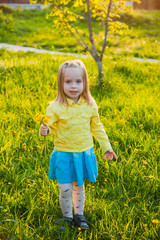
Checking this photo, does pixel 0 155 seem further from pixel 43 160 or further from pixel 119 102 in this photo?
pixel 119 102

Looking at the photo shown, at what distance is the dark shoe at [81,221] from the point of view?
7.18 feet

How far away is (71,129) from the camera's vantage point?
2109 millimetres

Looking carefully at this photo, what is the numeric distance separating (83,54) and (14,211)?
634 cm

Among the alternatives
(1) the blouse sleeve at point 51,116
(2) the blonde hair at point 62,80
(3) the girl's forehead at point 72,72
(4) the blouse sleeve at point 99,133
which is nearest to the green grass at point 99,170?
(4) the blouse sleeve at point 99,133

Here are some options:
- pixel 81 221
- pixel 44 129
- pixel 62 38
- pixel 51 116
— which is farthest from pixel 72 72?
pixel 62 38

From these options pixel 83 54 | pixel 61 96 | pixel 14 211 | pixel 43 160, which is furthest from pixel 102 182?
pixel 83 54

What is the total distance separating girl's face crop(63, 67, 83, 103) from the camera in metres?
2.04

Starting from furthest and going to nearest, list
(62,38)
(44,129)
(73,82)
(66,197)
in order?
(62,38), (66,197), (73,82), (44,129)

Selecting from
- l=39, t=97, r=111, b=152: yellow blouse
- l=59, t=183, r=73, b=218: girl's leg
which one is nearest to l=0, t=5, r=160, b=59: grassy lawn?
l=39, t=97, r=111, b=152: yellow blouse

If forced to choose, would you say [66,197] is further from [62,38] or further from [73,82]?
[62,38]

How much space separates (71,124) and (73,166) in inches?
12.8

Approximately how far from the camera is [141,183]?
2.64 m

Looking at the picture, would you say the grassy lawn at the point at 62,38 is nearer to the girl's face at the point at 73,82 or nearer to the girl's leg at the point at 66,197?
the girl's face at the point at 73,82

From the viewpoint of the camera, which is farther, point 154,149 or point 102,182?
point 154,149
